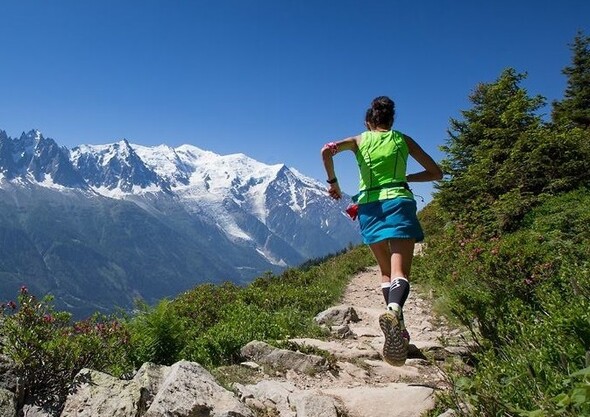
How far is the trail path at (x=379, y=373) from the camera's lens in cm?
465

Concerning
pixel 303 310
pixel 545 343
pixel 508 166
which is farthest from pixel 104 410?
pixel 508 166

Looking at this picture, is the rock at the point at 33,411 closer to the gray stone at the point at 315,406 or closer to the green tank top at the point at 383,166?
the gray stone at the point at 315,406

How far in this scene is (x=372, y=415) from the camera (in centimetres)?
460

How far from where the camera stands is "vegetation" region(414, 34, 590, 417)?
317 centimetres

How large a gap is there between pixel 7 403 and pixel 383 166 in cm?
483

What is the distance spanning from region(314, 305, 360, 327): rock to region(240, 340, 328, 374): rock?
8.73 feet

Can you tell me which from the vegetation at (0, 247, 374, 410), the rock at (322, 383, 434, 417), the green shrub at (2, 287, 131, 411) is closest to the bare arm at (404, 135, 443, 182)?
the rock at (322, 383, 434, 417)

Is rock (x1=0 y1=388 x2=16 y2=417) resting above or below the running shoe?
below

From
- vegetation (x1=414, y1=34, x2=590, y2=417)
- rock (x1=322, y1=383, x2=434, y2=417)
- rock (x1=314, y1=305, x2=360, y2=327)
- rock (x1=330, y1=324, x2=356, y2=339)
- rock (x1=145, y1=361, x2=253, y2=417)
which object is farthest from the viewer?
rock (x1=314, y1=305, x2=360, y2=327)

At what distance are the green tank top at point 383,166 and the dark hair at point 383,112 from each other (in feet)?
0.75

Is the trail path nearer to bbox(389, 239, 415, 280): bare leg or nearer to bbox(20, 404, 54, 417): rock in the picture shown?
bbox(389, 239, 415, 280): bare leg

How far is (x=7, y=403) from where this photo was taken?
198 inches

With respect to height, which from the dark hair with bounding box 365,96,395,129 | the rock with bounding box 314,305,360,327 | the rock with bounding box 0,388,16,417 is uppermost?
the dark hair with bounding box 365,96,395,129

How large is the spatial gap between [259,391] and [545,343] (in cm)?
294
